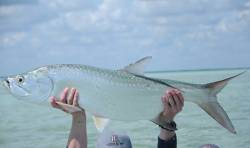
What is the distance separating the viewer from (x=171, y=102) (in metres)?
3.40

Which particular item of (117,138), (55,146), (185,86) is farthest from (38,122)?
(185,86)

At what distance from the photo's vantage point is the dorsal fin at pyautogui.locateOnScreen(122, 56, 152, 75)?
3279 millimetres

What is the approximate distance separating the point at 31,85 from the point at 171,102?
0.88 m

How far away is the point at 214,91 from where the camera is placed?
338 centimetres

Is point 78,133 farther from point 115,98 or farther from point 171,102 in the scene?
point 171,102

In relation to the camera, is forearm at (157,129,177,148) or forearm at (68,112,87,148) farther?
forearm at (157,129,177,148)

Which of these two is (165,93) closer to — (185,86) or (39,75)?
(185,86)

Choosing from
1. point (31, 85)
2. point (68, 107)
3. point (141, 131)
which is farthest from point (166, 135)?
point (141, 131)

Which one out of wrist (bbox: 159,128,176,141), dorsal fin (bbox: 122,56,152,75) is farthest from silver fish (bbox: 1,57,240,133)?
wrist (bbox: 159,128,176,141)

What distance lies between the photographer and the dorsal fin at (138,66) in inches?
129

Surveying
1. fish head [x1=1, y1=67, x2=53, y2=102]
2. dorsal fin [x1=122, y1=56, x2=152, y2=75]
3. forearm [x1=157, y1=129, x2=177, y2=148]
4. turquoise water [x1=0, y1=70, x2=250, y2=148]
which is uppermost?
dorsal fin [x1=122, y1=56, x2=152, y2=75]

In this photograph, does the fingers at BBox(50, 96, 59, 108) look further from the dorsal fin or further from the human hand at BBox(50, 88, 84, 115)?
the dorsal fin

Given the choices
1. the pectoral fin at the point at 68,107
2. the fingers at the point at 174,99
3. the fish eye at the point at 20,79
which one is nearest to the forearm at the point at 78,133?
the pectoral fin at the point at 68,107

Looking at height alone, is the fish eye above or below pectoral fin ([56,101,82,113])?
above
